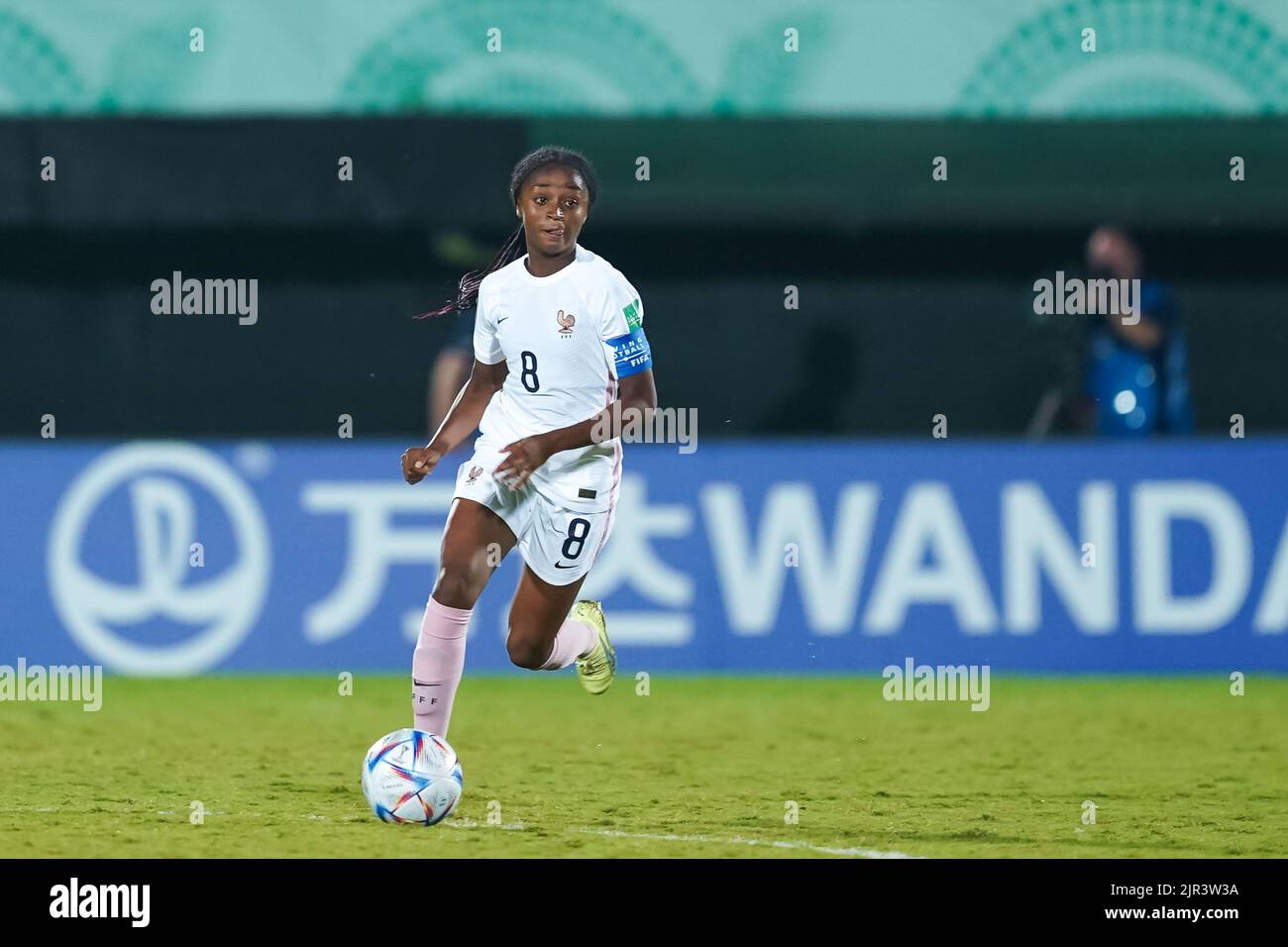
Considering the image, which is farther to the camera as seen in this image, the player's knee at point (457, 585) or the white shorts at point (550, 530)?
the white shorts at point (550, 530)

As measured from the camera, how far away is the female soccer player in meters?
6.64

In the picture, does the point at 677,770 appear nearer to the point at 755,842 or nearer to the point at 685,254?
the point at 755,842

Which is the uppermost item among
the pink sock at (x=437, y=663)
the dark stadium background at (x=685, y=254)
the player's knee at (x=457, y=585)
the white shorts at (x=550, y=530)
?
the dark stadium background at (x=685, y=254)

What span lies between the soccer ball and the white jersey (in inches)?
39.1

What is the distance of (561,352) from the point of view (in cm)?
674

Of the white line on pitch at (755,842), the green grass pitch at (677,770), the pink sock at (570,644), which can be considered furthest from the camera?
the pink sock at (570,644)

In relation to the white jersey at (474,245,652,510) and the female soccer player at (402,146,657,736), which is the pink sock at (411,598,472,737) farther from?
the white jersey at (474,245,652,510)

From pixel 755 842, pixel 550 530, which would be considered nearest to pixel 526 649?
pixel 550 530

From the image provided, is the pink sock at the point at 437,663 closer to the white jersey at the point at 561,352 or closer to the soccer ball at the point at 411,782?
the soccer ball at the point at 411,782

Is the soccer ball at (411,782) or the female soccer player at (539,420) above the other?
the female soccer player at (539,420)

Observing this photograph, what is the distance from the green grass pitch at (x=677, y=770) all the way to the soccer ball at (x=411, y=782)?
0.08 meters

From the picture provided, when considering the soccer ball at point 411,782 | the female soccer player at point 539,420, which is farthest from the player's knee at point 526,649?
the soccer ball at point 411,782

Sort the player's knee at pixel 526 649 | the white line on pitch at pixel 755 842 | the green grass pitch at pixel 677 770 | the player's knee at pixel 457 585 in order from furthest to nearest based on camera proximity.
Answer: the player's knee at pixel 526 649, the player's knee at pixel 457 585, the green grass pitch at pixel 677 770, the white line on pitch at pixel 755 842

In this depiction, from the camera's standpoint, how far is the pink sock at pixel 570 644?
7.28 metres
